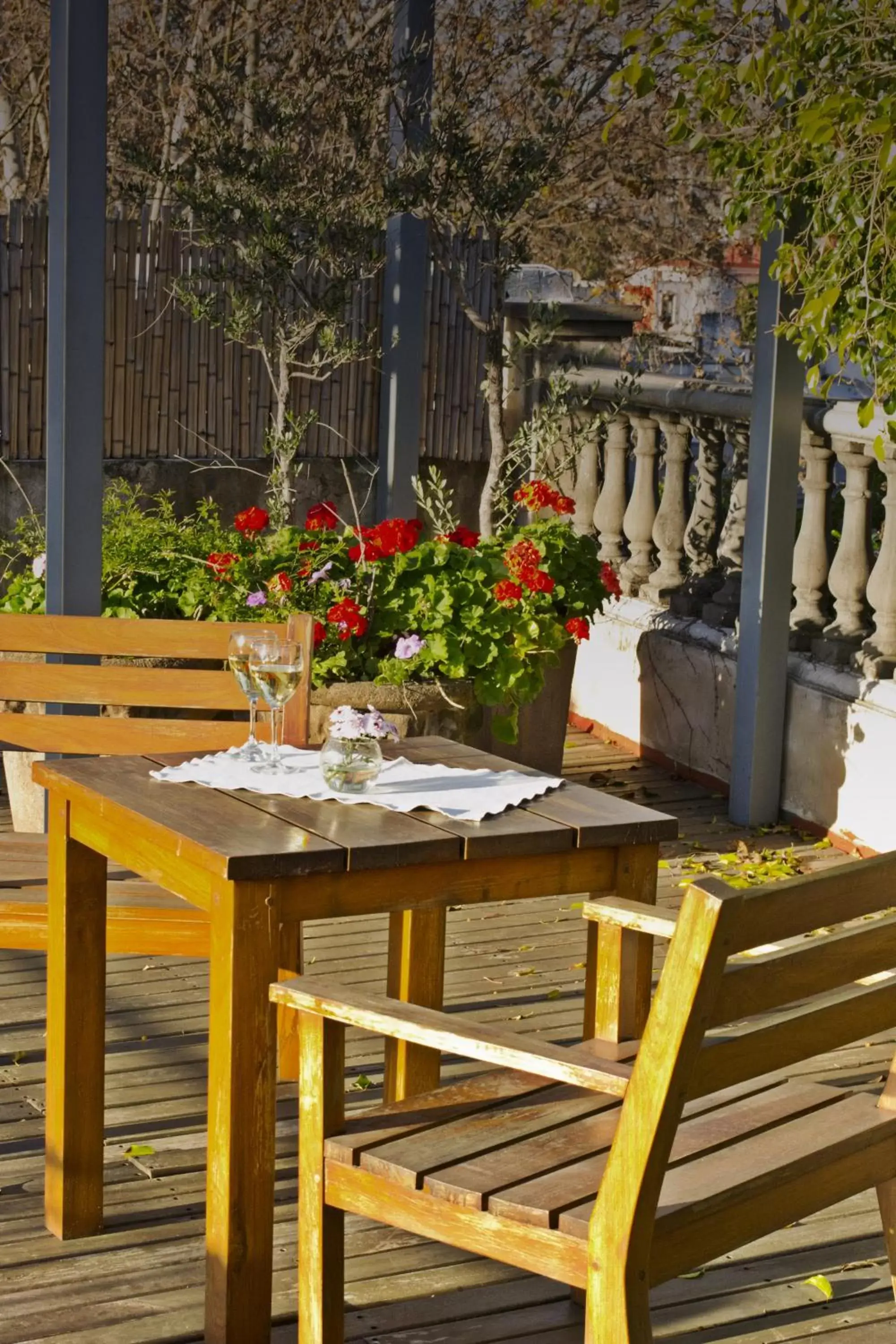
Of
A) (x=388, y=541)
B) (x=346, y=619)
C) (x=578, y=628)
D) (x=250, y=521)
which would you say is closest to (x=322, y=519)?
(x=250, y=521)

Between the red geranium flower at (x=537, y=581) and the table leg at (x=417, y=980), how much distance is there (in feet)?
7.80

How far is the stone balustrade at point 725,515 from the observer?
238 inches

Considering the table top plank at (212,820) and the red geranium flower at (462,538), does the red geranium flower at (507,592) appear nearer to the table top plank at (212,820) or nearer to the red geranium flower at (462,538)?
the red geranium flower at (462,538)

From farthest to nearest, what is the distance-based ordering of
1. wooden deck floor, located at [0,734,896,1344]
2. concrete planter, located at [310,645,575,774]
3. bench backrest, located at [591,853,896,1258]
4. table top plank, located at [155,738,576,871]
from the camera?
concrete planter, located at [310,645,575,774]
wooden deck floor, located at [0,734,896,1344]
table top plank, located at [155,738,576,871]
bench backrest, located at [591,853,896,1258]

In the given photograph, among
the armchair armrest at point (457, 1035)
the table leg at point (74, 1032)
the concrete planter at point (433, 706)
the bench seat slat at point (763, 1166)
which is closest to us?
the bench seat slat at point (763, 1166)

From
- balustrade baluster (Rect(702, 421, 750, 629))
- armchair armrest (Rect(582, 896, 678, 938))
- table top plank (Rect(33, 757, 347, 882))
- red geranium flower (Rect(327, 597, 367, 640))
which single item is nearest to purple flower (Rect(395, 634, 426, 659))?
red geranium flower (Rect(327, 597, 367, 640))

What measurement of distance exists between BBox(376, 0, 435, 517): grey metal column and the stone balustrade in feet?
2.61

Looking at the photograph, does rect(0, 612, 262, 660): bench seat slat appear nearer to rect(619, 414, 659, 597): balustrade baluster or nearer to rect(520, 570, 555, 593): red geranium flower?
rect(520, 570, 555, 593): red geranium flower

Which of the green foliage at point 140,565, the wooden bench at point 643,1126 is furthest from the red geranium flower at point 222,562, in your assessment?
the wooden bench at point 643,1126

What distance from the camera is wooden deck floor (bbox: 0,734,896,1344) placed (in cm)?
289

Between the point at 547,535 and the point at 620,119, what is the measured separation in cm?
863

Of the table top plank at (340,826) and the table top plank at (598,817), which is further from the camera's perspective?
the table top plank at (598,817)

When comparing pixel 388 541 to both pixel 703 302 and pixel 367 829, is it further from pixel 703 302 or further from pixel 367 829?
pixel 703 302

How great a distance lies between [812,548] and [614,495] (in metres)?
1.40
